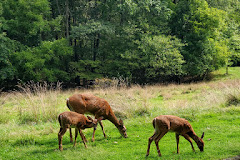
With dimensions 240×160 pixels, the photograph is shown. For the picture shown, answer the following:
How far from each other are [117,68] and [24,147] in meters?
22.5

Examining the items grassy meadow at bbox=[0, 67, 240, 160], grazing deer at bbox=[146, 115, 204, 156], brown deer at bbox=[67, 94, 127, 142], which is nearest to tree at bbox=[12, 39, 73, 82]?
grassy meadow at bbox=[0, 67, 240, 160]

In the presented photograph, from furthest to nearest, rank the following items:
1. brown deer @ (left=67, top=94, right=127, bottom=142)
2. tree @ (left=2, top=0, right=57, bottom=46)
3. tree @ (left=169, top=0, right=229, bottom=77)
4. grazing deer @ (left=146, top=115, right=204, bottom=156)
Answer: tree @ (left=169, top=0, right=229, bottom=77) < tree @ (left=2, top=0, right=57, bottom=46) < brown deer @ (left=67, top=94, right=127, bottom=142) < grazing deer @ (left=146, top=115, right=204, bottom=156)

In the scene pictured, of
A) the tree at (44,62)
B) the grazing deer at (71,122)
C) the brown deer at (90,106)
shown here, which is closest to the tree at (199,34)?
the tree at (44,62)

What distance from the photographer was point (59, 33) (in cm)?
3509

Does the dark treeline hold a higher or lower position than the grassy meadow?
higher

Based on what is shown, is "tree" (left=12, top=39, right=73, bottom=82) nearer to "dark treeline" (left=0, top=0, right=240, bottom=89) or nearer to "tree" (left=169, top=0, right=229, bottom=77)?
"dark treeline" (left=0, top=0, right=240, bottom=89)

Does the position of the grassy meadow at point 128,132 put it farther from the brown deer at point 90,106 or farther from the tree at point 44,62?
the tree at point 44,62

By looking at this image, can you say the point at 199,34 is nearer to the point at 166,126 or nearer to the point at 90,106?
the point at 90,106

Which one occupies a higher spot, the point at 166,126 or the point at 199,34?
the point at 199,34

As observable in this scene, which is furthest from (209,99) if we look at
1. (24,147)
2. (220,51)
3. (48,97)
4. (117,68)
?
(220,51)

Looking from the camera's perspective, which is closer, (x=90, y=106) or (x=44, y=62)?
(x=90, y=106)

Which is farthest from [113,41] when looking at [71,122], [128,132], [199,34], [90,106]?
[71,122]

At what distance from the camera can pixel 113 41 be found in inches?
1222

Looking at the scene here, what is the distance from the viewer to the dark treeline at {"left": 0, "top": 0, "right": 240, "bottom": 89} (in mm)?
26672
